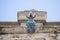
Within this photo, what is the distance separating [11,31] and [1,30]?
16.8 inches

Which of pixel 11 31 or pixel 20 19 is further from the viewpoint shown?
pixel 20 19

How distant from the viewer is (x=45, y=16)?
10.3m

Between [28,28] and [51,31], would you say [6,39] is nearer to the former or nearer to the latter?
[28,28]

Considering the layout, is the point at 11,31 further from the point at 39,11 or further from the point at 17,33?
the point at 39,11

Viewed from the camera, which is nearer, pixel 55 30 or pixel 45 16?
pixel 55 30

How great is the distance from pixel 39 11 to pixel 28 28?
1863mm

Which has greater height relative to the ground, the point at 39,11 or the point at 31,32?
the point at 39,11

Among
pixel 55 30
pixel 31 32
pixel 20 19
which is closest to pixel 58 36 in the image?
pixel 55 30

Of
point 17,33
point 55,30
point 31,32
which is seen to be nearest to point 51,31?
point 55,30

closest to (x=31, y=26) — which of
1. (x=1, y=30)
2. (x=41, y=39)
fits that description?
(x=41, y=39)

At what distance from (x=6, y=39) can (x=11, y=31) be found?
464 mm

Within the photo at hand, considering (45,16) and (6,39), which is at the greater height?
(45,16)

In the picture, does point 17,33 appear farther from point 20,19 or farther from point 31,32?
point 20,19

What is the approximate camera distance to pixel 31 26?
8758 millimetres
